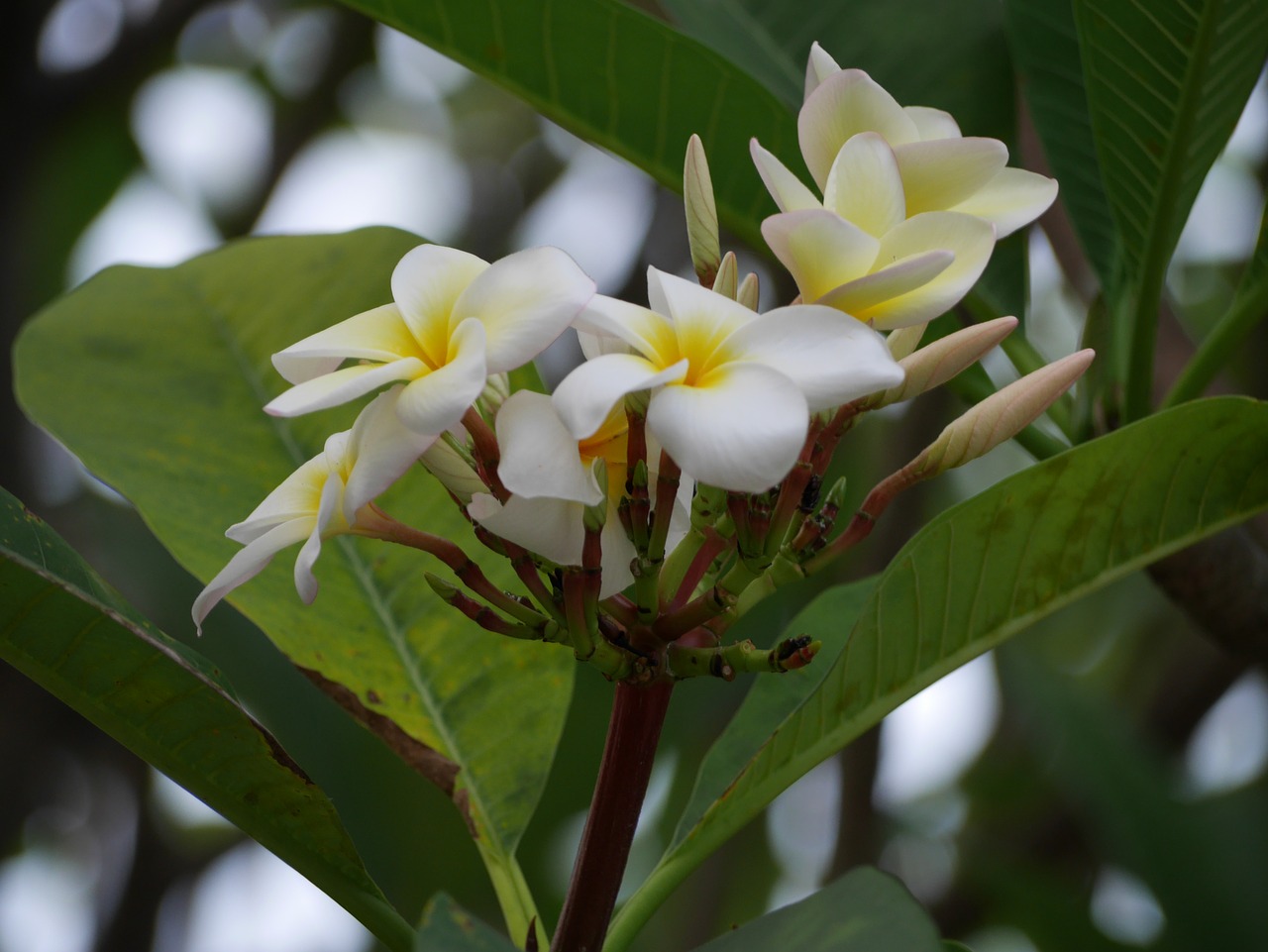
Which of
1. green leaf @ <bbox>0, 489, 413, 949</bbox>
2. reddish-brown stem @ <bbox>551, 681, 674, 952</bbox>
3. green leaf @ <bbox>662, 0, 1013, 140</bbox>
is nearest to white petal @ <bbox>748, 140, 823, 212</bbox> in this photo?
reddish-brown stem @ <bbox>551, 681, 674, 952</bbox>

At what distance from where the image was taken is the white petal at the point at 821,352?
0.49 m

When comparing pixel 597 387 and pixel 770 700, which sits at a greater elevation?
pixel 597 387

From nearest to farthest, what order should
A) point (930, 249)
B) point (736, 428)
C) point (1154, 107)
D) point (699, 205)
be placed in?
1. point (736, 428)
2. point (930, 249)
3. point (699, 205)
4. point (1154, 107)

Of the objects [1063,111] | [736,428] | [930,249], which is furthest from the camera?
[1063,111]

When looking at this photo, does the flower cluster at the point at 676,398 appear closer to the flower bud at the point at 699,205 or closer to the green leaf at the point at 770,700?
the flower bud at the point at 699,205

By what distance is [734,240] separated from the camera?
2.23 meters

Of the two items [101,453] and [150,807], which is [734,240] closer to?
[150,807]

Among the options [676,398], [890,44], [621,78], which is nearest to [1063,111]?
[890,44]

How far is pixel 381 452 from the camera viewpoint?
1.71 feet

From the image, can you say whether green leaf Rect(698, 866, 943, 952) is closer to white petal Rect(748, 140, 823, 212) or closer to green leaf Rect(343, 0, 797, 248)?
white petal Rect(748, 140, 823, 212)

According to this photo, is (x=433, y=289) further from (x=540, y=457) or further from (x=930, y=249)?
(x=930, y=249)

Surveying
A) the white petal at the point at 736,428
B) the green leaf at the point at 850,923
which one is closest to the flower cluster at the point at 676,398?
the white petal at the point at 736,428

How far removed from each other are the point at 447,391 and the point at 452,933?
8.3 inches

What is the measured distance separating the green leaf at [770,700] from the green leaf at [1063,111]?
0.36m
